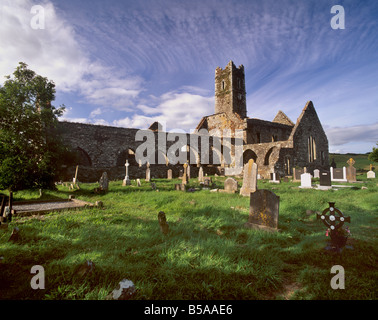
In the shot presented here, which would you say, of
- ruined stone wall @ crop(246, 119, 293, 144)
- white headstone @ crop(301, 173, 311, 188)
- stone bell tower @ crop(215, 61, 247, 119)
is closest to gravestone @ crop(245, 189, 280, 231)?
white headstone @ crop(301, 173, 311, 188)

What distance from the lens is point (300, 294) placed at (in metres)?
2.58

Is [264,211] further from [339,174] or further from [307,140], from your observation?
[307,140]

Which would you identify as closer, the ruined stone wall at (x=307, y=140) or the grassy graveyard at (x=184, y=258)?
the grassy graveyard at (x=184, y=258)

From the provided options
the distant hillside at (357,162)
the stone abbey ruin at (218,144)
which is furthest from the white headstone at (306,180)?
the distant hillside at (357,162)

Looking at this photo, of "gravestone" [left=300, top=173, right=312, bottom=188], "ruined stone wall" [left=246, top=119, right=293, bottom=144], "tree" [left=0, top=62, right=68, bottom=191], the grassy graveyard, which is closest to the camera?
the grassy graveyard

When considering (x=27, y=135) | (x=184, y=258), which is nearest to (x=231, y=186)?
(x=184, y=258)

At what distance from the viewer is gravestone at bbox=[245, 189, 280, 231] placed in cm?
503

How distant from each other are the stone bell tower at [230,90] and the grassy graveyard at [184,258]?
26168 millimetres

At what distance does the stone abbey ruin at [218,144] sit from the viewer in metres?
18.8

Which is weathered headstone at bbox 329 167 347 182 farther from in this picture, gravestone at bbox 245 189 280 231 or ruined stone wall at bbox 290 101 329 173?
gravestone at bbox 245 189 280 231

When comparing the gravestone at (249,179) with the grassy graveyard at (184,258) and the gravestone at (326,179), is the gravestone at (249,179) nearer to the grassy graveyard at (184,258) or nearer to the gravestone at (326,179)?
the grassy graveyard at (184,258)

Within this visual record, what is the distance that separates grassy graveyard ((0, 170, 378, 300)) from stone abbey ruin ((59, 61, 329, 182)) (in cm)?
1253

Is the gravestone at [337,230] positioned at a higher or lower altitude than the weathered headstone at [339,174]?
lower
